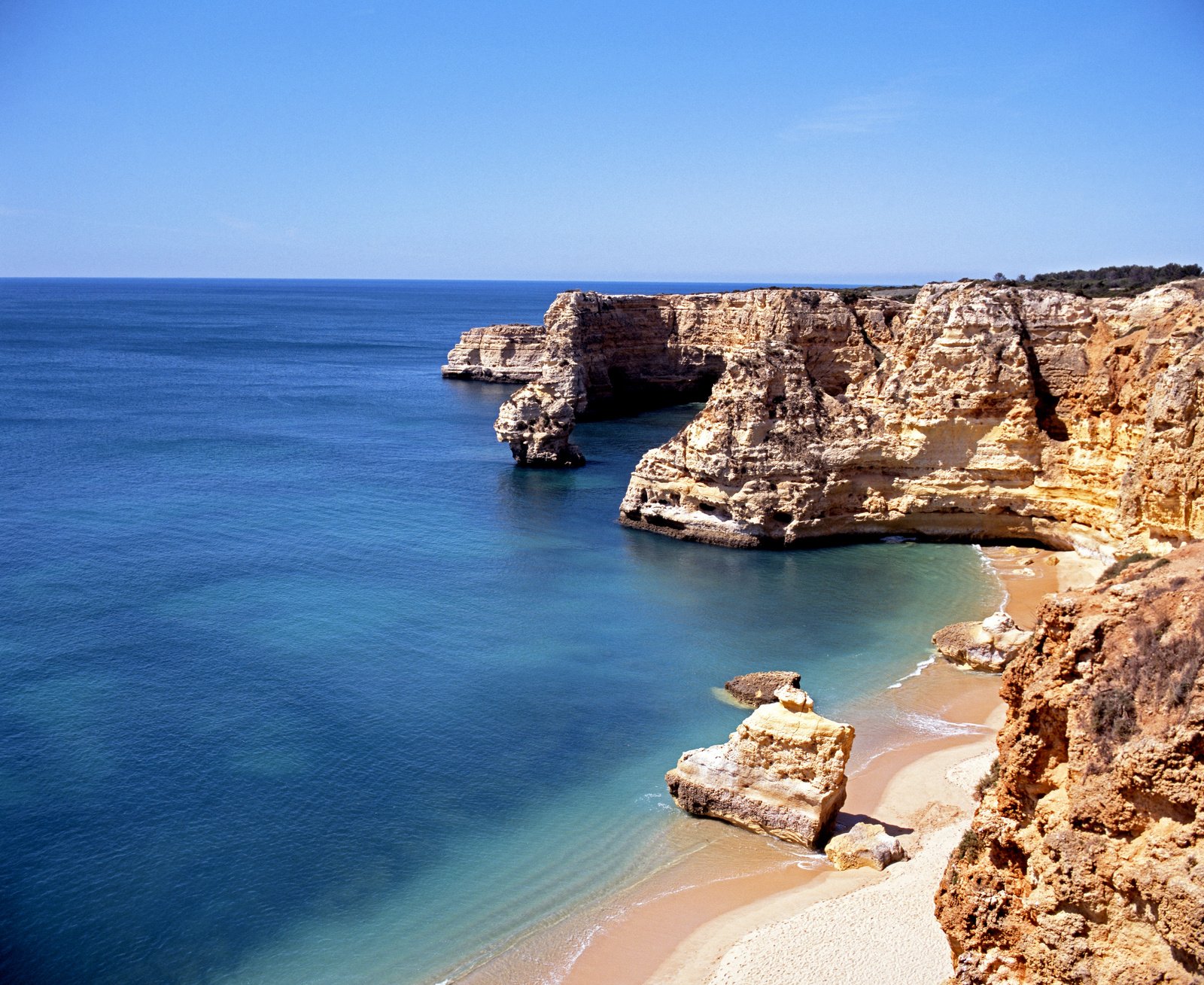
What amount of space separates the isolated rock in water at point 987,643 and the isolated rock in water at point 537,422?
3098cm

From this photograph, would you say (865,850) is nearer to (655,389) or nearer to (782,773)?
(782,773)

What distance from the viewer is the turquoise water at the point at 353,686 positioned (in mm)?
17844

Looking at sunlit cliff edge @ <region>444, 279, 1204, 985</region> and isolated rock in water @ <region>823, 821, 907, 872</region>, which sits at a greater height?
sunlit cliff edge @ <region>444, 279, 1204, 985</region>

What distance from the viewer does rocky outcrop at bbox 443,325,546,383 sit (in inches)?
3816

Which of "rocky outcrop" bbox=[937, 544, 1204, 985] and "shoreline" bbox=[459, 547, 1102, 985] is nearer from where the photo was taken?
"rocky outcrop" bbox=[937, 544, 1204, 985]

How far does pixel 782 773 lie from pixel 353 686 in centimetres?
1255

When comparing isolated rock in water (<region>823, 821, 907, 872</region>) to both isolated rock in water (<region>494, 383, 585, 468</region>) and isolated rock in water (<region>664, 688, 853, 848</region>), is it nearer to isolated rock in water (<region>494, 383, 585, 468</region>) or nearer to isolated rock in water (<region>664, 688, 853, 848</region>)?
isolated rock in water (<region>664, 688, 853, 848</region>)

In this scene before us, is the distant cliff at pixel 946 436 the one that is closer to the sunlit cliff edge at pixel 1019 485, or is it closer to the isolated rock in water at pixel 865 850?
the sunlit cliff edge at pixel 1019 485

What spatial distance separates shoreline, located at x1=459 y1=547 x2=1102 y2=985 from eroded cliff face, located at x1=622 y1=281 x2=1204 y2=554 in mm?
17897

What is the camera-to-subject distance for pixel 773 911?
17656 mm

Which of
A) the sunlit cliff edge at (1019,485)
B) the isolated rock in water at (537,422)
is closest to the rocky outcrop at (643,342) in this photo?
the sunlit cliff edge at (1019,485)

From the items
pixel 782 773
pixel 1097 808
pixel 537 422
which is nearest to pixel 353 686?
pixel 782 773

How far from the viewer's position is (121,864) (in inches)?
740

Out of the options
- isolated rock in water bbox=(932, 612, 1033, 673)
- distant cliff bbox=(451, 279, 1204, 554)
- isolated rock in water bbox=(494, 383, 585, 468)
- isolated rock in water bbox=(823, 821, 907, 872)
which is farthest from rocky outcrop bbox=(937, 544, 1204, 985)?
isolated rock in water bbox=(494, 383, 585, 468)
